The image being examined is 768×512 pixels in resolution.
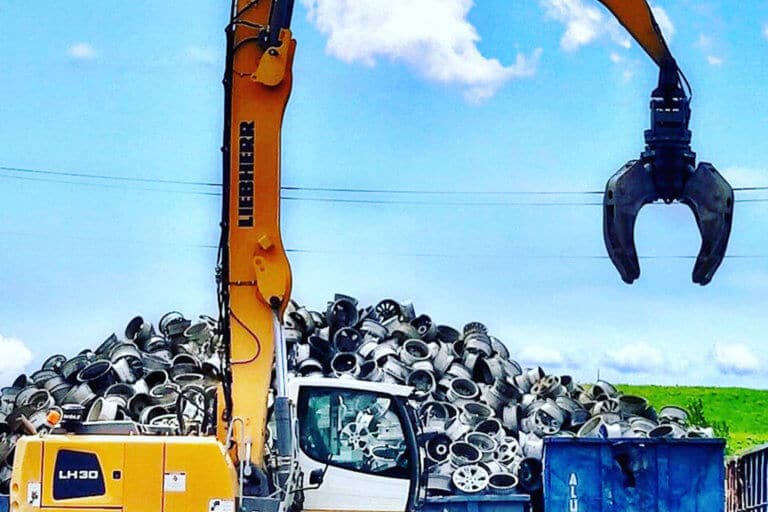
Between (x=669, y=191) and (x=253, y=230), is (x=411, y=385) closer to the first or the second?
(x=253, y=230)

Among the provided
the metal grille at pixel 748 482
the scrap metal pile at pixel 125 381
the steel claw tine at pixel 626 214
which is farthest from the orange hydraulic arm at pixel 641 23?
the scrap metal pile at pixel 125 381

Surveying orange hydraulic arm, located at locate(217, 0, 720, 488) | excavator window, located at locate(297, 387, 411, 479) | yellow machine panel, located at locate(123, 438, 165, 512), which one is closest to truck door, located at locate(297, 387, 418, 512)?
excavator window, located at locate(297, 387, 411, 479)

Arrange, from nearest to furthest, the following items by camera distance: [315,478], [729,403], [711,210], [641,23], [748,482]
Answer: [711,210] < [641,23] < [315,478] < [748,482] < [729,403]

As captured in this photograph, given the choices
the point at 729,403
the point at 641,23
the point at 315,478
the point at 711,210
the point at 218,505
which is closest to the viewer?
the point at 711,210

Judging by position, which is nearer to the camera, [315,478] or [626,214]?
[626,214]

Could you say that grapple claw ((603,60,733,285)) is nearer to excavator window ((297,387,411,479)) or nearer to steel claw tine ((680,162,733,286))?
steel claw tine ((680,162,733,286))

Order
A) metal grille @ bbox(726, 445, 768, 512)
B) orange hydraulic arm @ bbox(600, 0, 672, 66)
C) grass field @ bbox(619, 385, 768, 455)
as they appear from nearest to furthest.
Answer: orange hydraulic arm @ bbox(600, 0, 672, 66) < metal grille @ bbox(726, 445, 768, 512) < grass field @ bbox(619, 385, 768, 455)

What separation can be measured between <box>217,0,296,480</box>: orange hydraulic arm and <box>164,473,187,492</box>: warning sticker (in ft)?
2.29

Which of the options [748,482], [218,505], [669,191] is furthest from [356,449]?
[748,482]

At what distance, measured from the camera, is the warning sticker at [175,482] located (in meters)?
10.8

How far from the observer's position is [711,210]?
31.6 ft

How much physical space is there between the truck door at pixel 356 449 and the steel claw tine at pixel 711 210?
3.34 metres

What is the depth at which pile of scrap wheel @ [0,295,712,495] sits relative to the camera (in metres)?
17.2

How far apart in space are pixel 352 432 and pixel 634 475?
4759mm
